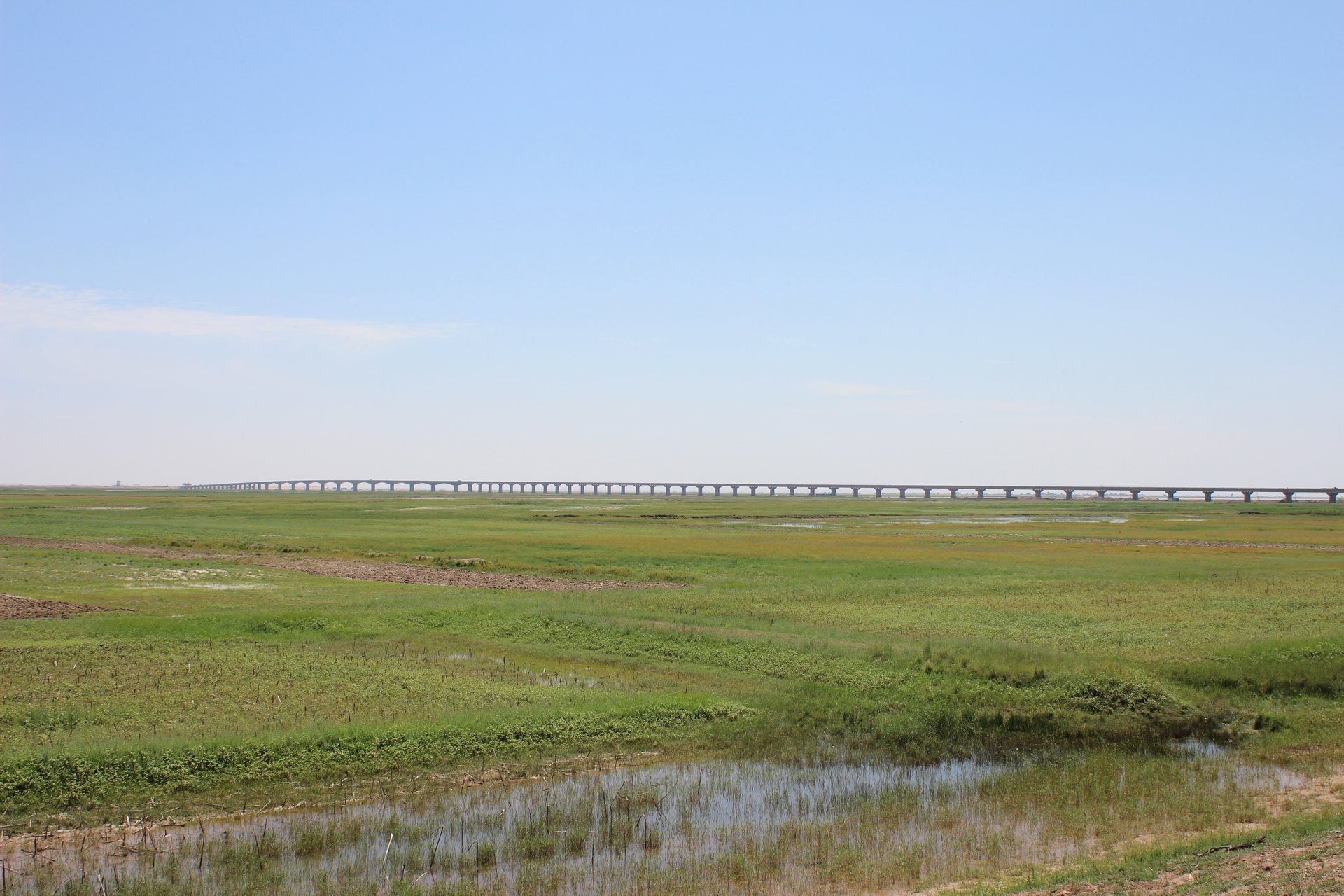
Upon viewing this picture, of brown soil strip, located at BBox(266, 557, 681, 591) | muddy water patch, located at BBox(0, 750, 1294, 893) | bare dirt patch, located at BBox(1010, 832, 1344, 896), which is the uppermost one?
bare dirt patch, located at BBox(1010, 832, 1344, 896)

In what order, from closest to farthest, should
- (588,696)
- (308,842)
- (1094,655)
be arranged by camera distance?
Answer: (308,842) → (588,696) → (1094,655)

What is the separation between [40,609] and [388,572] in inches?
537

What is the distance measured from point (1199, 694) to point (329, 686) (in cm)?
1658

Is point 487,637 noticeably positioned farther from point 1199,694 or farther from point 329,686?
point 1199,694

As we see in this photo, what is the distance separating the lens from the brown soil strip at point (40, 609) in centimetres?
2619

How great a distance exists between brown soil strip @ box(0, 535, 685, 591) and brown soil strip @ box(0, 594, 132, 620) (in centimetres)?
1008

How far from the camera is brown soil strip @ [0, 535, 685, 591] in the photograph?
117 ft

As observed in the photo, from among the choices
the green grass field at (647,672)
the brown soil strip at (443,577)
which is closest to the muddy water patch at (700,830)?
the green grass field at (647,672)

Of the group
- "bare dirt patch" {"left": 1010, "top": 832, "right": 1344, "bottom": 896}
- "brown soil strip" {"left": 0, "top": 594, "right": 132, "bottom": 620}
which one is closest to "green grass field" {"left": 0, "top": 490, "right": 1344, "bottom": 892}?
"brown soil strip" {"left": 0, "top": 594, "right": 132, "bottom": 620}

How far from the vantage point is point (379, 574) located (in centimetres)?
3844

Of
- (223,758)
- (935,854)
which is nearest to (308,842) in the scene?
(223,758)

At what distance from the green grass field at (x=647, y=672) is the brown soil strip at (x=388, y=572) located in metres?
1.47

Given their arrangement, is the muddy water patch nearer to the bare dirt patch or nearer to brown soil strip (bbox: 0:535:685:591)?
the bare dirt patch

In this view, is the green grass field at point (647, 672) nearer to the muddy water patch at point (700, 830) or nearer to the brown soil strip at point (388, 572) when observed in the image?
the muddy water patch at point (700, 830)
